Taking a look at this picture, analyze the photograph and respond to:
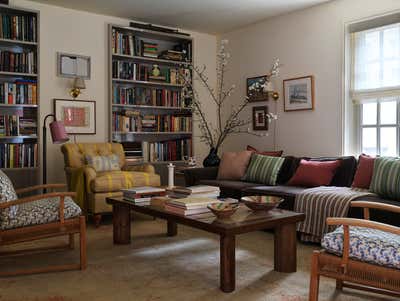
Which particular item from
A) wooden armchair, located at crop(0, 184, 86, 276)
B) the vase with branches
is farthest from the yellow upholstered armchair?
the vase with branches

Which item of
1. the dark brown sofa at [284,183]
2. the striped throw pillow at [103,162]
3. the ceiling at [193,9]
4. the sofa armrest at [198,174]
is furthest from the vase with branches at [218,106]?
the striped throw pillow at [103,162]

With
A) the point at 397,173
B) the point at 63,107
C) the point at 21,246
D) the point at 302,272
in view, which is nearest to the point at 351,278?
the point at 302,272

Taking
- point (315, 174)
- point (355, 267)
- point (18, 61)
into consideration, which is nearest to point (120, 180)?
point (18, 61)

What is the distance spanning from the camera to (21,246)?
3.54 meters

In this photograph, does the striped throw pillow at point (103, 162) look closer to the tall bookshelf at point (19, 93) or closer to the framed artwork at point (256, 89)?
the tall bookshelf at point (19, 93)

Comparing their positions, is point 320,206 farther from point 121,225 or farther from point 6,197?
point 6,197

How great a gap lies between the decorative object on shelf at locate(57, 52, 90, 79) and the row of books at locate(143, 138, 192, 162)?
1231 millimetres

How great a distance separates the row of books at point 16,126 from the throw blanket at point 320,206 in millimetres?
3145

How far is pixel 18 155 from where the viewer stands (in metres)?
4.74

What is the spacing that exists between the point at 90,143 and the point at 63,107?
592mm

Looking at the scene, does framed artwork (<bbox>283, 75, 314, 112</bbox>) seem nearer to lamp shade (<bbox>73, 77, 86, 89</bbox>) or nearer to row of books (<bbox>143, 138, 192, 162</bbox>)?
row of books (<bbox>143, 138, 192, 162</bbox>)

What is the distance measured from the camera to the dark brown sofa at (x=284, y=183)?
324 centimetres

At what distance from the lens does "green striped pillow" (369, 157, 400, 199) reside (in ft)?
10.9

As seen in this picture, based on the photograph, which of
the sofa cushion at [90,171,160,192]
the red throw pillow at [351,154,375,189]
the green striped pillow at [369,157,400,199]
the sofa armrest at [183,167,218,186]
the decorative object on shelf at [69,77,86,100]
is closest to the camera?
the green striped pillow at [369,157,400,199]
